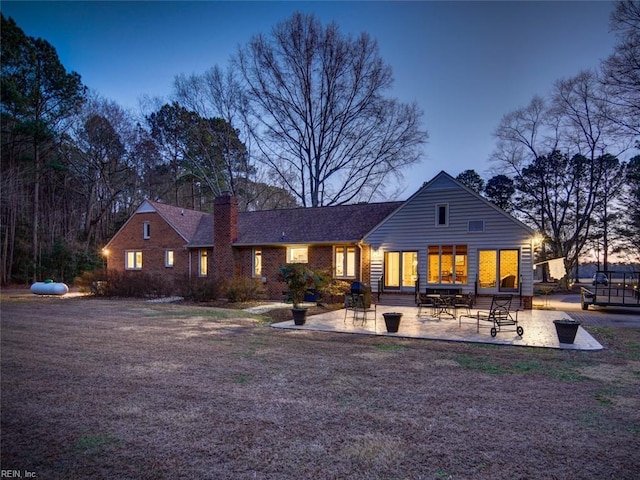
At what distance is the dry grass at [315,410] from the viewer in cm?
351

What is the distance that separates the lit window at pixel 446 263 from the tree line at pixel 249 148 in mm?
11950

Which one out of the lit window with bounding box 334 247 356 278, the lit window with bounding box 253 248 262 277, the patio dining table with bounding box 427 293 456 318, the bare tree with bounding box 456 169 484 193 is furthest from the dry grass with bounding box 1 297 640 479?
the bare tree with bounding box 456 169 484 193

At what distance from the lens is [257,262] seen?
820 inches

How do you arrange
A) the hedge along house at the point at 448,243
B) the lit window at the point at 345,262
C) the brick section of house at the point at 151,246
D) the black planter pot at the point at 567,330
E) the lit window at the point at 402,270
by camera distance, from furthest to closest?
1. the brick section of house at the point at 151,246
2. the lit window at the point at 345,262
3. the lit window at the point at 402,270
4. the hedge along house at the point at 448,243
5. the black planter pot at the point at 567,330

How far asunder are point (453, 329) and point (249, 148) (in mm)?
24121

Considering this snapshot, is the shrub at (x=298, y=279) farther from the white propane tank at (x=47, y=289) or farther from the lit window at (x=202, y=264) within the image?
the white propane tank at (x=47, y=289)

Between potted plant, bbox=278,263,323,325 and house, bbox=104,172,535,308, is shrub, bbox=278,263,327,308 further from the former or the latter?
house, bbox=104,172,535,308

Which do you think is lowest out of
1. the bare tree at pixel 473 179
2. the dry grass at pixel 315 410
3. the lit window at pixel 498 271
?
the dry grass at pixel 315 410

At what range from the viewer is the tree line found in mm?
26406

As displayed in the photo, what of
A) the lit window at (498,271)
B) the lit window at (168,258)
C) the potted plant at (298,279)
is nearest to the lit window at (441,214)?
the lit window at (498,271)

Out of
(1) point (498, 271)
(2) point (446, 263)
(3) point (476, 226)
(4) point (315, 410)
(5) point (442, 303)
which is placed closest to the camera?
(4) point (315, 410)

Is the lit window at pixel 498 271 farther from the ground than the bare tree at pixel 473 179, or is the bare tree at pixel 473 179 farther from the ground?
the bare tree at pixel 473 179

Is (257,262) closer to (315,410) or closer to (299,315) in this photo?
(299,315)

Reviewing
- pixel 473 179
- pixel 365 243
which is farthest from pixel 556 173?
pixel 365 243
